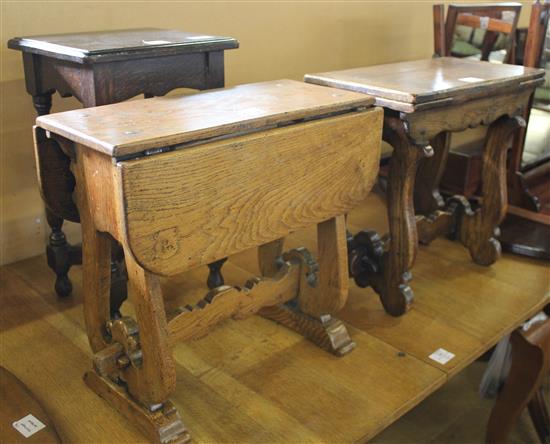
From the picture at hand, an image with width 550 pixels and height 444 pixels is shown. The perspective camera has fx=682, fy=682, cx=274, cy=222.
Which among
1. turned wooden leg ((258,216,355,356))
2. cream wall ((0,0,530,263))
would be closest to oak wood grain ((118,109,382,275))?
turned wooden leg ((258,216,355,356))

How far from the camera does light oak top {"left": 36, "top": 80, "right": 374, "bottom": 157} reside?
1250mm

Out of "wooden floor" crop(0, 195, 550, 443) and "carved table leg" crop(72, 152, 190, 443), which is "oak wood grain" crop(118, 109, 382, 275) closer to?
"carved table leg" crop(72, 152, 190, 443)

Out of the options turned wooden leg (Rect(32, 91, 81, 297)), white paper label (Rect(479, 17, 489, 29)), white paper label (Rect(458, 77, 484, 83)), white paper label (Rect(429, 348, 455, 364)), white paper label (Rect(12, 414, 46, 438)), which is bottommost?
white paper label (Rect(429, 348, 455, 364))

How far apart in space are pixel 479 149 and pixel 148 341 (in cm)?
225

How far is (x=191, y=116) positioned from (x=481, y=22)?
1783 mm

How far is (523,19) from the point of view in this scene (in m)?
4.56

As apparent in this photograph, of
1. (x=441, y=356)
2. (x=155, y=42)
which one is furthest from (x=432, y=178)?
(x=155, y=42)

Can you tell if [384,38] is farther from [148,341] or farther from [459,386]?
[148,341]

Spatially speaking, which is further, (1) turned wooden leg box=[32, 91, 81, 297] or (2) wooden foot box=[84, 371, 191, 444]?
(1) turned wooden leg box=[32, 91, 81, 297]

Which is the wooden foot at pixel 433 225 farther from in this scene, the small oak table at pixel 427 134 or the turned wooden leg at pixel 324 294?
the turned wooden leg at pixel 324 294

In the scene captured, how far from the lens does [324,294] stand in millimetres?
1780

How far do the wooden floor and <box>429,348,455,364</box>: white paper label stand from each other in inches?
0.6

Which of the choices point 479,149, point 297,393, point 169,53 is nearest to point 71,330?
point 297,393

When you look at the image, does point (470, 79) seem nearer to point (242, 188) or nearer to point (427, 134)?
point (427, 134)
